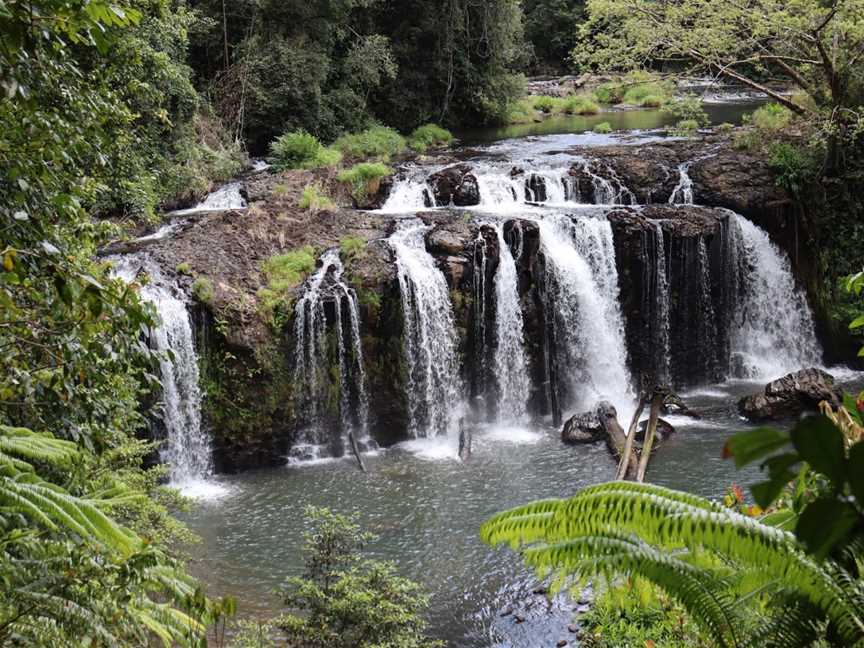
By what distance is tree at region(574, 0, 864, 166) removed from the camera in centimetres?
1499

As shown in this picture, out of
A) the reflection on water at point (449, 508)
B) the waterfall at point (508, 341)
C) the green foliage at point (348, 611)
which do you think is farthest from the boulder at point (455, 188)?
the green foliage at point (348, 611)

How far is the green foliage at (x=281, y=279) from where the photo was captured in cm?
1236

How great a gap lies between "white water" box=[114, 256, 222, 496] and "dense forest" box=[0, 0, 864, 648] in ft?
0.63

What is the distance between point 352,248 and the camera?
13.4m

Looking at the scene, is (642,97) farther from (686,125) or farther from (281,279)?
(281,279)

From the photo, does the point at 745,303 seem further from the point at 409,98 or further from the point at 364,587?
the point at 409,98

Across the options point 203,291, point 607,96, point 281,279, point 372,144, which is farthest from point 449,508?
point 607,96

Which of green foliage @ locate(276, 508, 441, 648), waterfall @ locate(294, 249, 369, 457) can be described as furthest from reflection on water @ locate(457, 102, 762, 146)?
green foliage @ locate(276, 508, 441, 648)

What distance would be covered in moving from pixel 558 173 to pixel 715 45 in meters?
4.08

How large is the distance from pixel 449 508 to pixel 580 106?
22957mm

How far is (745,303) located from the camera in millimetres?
15727

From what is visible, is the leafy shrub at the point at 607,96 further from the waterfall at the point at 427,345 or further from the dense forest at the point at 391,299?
the waterfall at the point at 427,345

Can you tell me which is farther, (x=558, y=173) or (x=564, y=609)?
(x=558, y=173)

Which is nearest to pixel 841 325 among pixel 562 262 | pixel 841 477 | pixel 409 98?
pixel 562 262
